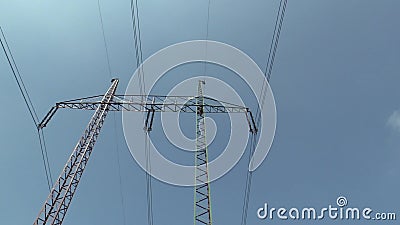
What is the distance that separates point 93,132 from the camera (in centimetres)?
4194

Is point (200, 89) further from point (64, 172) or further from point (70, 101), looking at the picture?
point (64, 172)

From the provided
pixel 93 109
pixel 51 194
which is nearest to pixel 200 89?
pixel 93 109

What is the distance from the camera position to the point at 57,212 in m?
35.6

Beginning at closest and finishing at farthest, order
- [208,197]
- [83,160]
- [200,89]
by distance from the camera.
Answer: [208,197] → [83,160] → [200,89]

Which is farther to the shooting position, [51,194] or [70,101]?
[70,101]

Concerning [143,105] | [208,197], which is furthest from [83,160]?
[208,197]

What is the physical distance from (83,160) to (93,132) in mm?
3398

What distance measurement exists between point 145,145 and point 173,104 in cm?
549

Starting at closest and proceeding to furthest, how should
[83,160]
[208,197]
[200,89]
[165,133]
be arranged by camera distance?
[208,197]
[165,133]
[83,160]
[200,89]

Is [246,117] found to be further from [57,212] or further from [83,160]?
[57,212]

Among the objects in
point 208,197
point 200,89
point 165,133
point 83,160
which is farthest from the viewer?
point 200,89

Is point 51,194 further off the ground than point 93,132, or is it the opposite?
point 93,132

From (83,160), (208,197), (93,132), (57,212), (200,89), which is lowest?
(57,212)

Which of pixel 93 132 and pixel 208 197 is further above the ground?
pixel 93 132
